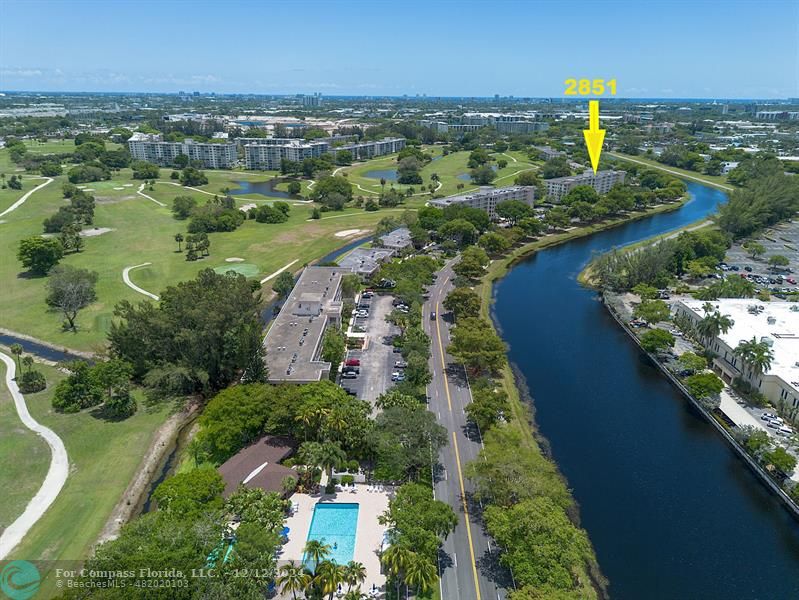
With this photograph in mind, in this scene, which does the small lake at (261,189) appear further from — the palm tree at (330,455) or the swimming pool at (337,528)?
the swimming pool at (337,528)

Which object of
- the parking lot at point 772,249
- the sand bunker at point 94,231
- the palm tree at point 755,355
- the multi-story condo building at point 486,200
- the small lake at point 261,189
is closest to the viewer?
the palm tree at point 755,355

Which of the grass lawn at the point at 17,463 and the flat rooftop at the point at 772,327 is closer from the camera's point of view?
the grass lawn at the point at 17,463

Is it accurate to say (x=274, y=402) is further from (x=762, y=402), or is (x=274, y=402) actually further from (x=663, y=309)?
(x=663, y=309)

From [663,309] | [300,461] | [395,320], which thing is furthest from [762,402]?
[300,461]

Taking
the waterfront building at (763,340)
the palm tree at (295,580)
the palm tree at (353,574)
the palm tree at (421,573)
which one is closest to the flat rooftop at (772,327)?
the waterfront building at (763,340)

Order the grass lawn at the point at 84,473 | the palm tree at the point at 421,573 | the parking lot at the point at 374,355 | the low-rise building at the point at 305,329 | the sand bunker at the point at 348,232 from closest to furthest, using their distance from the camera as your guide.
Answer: the palm tree at the point at 421,573
the grass lawn at the point at 84,473
the low-rise building at the point at 305,329
the parking lot at the point at 374,355
the sand bunker at the point at 348,232

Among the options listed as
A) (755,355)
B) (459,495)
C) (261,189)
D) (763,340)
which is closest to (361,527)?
(459,495)
